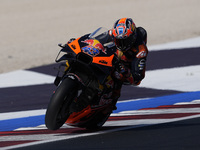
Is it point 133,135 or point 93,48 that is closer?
point 93,48

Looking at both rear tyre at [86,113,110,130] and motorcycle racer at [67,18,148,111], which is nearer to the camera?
motorcycle racer at [67,18,148,111]

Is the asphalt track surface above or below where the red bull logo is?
below

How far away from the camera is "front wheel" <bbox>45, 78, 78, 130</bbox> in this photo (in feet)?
20.3

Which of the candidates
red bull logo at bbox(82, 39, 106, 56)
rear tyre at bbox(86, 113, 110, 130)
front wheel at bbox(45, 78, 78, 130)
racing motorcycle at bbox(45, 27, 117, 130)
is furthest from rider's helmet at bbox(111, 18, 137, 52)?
front wheel at bbox(45, 78, 78, 130)

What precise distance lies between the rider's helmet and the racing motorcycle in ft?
0.54

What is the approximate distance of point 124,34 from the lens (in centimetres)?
699

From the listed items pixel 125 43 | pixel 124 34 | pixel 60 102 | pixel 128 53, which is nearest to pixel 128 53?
pixel 128 53

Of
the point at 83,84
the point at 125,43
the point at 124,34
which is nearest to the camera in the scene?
the point at 83,84

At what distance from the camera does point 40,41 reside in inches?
794

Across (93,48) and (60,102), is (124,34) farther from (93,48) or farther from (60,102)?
(60,102)

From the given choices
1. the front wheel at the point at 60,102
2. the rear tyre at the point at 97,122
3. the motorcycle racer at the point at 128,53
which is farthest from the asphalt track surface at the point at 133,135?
the motorcycle racer at the point at 128,53

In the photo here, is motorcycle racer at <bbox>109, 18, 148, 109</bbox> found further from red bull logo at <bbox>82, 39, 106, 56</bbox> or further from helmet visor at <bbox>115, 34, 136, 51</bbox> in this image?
red bull logo at <bbox>82, 39, 106, 56</bbox>

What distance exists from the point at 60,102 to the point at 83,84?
413 mm

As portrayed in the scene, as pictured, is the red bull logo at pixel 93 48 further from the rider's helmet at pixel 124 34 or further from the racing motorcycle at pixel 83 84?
the rider's helmet at pixel 124 34
